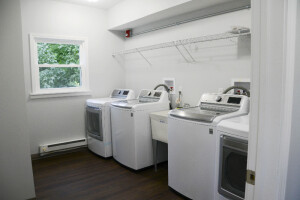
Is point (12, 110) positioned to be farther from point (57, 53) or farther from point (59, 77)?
point (57, 53)

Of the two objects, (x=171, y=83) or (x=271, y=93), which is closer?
(x=271, y=93)

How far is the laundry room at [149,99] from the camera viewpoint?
876 mm

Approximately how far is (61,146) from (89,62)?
1577mm

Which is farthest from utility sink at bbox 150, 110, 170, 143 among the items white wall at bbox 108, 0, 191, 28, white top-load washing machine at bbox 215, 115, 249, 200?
white wall at bbox 108, 0, 191, 28

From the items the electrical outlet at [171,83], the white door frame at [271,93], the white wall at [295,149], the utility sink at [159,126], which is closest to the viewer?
the white door frame at [271,93]

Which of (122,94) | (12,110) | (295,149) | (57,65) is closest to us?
(295,149)

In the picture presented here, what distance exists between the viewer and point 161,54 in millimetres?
3705

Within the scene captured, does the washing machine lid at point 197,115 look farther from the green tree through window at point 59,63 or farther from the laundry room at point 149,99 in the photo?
the green tree through window at point 59,63

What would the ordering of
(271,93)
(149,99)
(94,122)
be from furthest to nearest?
1. (94,122)
2. (149,99)
3. (271,93)

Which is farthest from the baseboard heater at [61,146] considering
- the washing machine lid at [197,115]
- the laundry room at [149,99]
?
the washing machine lid at [197,115]

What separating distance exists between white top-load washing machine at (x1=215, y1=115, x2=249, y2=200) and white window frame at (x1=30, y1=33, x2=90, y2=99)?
2.87 meters

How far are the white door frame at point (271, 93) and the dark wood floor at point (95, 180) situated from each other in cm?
180

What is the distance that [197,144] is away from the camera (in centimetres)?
218

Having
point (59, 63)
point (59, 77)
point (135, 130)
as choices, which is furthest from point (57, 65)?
point (135, 130)
